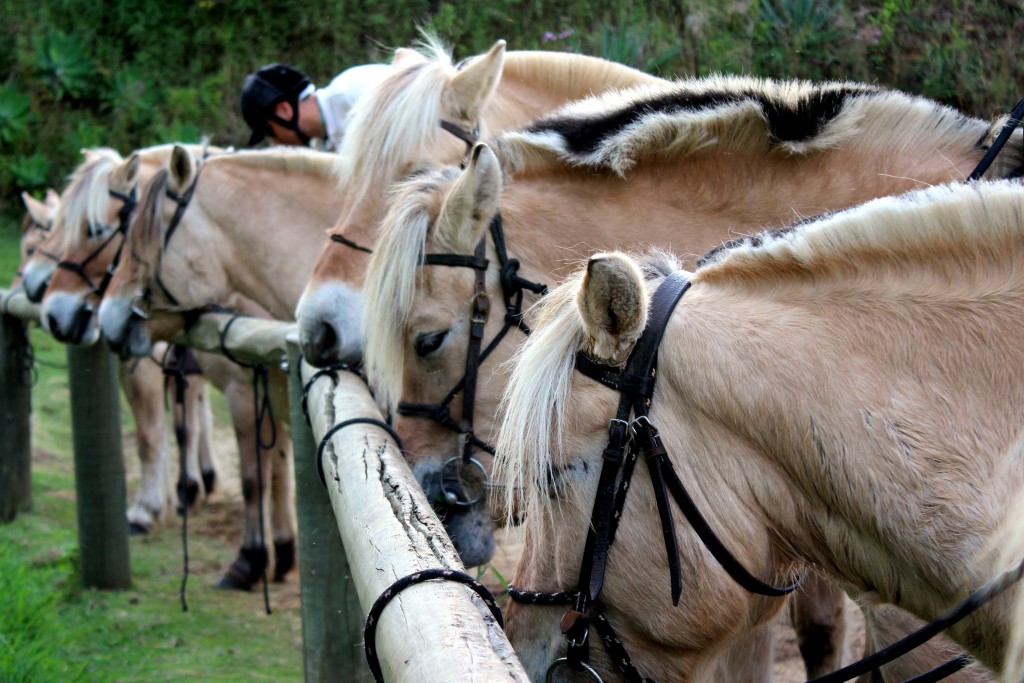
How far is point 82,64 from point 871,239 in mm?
14417

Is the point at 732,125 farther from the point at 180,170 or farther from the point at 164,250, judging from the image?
the point at 164,250

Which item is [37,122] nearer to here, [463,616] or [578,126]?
[578,126]

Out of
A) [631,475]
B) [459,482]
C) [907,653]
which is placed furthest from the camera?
[459,482]

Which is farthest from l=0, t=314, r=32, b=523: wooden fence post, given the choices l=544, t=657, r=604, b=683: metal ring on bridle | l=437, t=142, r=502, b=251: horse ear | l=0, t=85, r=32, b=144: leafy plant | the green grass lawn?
l=0, t=85, r=32, b=144: leafy plant

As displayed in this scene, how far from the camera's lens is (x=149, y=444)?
23.1ft

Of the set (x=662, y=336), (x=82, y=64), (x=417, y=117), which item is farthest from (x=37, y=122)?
(x=662, y=336)

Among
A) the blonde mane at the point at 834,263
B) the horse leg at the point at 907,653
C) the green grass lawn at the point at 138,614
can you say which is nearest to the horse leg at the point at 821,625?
the horse leg at the point at 907,653

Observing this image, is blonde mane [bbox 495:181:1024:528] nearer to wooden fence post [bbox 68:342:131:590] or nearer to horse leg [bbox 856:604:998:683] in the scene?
horse leg [bbox 856:604:998:683]

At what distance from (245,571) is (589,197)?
12.6 feet

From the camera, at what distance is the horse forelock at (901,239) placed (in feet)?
5.36

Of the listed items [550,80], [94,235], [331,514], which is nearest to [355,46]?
[94,235]

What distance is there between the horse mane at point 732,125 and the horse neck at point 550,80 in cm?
83

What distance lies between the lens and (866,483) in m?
1.58

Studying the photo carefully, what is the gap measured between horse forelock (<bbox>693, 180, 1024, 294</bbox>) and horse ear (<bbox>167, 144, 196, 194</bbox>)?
13.2 feet
